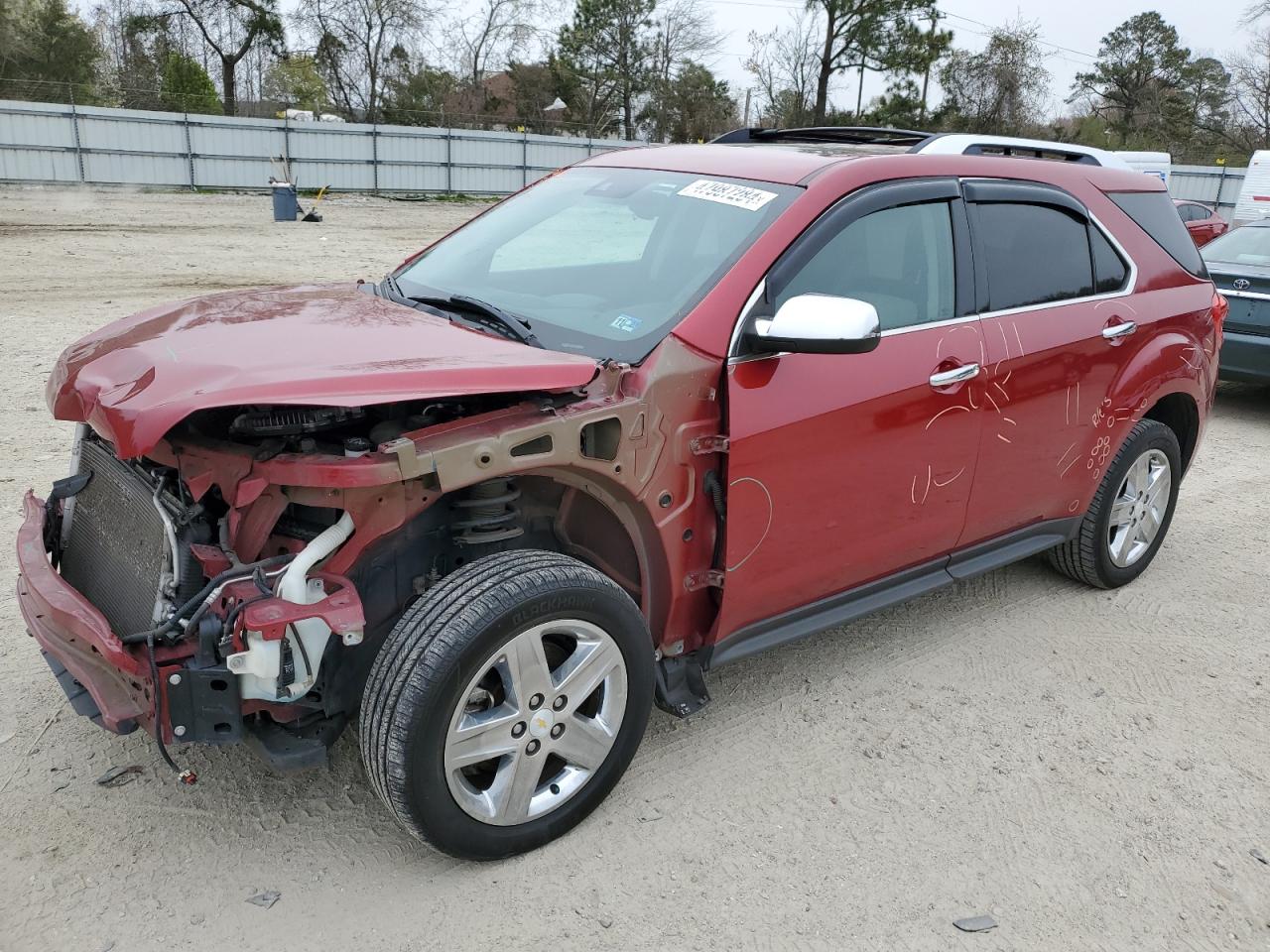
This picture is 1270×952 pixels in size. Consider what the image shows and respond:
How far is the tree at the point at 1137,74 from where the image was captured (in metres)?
52.1

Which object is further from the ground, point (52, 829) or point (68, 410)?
point (68, 410)

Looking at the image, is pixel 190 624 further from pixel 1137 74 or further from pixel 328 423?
pixel 1137 74

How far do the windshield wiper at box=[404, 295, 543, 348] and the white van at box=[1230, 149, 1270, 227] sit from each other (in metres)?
19.4

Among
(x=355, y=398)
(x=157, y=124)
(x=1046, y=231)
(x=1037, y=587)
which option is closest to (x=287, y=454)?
(x=355, y=398)

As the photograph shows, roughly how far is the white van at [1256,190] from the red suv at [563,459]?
17.6m

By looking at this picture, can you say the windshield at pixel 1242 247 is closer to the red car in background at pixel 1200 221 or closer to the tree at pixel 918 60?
the red car in background at pixel 1200 221

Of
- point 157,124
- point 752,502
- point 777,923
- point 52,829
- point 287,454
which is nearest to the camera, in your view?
point 287,454

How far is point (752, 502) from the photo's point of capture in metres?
3.01

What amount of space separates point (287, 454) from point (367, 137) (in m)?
27.1

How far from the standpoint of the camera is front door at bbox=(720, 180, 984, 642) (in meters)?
3.02

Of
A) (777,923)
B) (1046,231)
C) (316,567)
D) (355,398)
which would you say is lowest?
(777,923)

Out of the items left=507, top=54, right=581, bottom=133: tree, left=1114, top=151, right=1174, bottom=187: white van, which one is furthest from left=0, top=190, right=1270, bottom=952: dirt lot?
left=507, top=54, right=581, bottom=133: tree

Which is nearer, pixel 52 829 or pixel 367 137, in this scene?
pixel 52 829

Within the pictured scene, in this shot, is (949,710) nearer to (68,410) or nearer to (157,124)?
(68,410)
